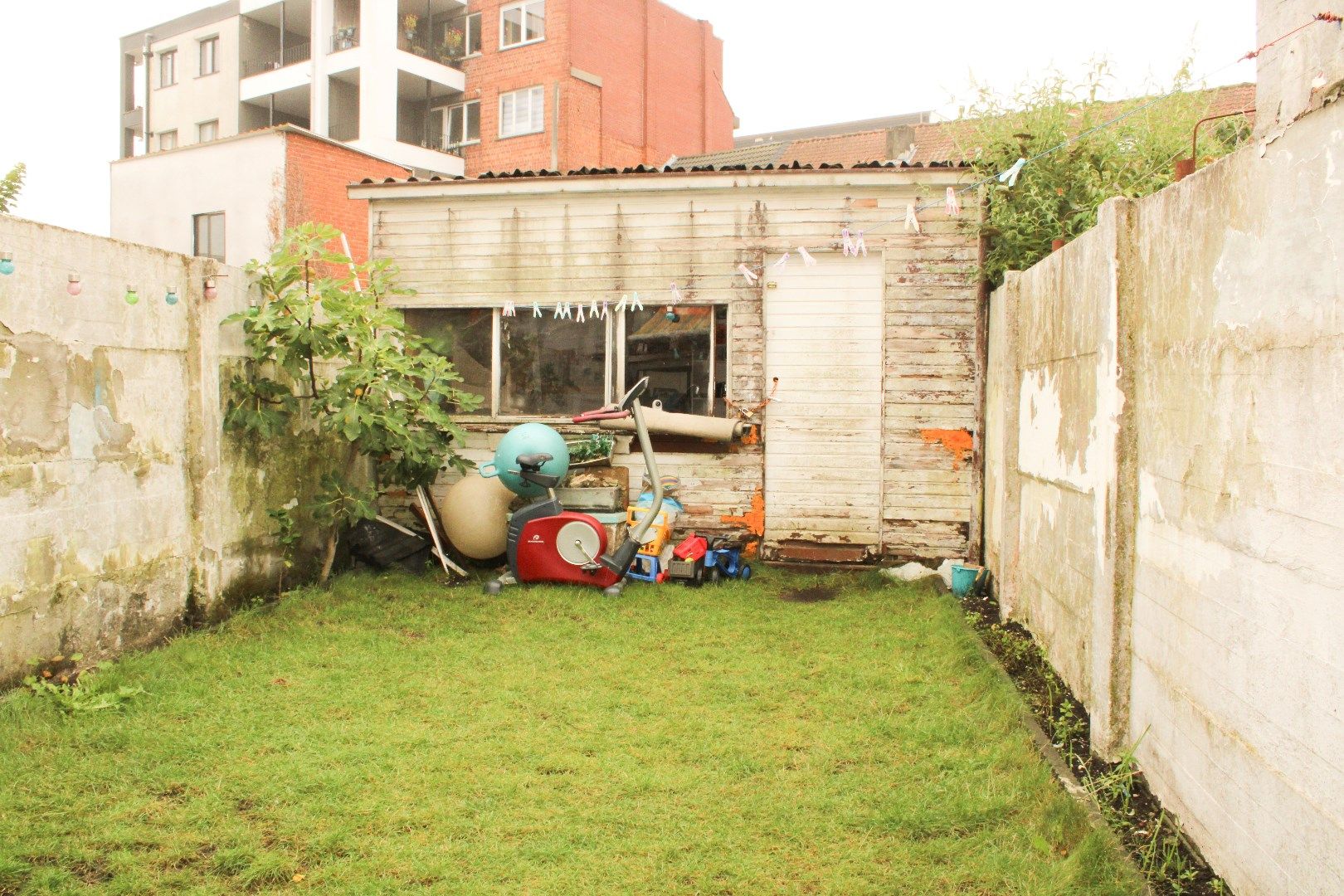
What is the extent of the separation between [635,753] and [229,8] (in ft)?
88.3

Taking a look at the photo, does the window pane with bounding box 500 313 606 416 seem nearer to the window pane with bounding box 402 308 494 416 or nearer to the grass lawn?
the window pane with bounding box 402 308 494 416

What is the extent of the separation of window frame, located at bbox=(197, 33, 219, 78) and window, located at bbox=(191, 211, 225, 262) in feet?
32.8

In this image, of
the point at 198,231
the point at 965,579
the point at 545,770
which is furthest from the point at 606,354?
the point at 198,231

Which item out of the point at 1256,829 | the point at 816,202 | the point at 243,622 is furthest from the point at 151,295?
the point at 1256,829

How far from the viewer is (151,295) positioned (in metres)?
5.62

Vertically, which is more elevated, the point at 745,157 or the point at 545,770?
the point at 745,157

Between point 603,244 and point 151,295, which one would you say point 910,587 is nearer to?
point 603,244

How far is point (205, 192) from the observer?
17641mm

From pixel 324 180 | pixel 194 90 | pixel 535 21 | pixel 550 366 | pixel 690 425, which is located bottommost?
pixel 690 425

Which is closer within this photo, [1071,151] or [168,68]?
[1071,151]

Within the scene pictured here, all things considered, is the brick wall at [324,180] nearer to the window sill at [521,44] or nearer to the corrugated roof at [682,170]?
the window sill at [521,44]

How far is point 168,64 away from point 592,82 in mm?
13347

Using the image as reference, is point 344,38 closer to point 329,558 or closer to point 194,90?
point 194,90

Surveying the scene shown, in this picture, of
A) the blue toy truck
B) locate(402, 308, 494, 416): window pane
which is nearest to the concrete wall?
the blue toy truck
